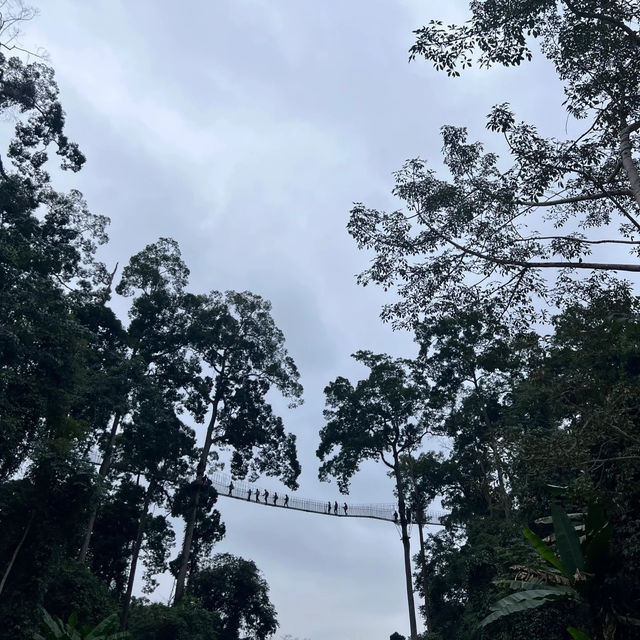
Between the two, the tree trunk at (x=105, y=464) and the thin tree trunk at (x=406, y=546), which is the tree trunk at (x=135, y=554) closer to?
the tree trunk at (x=105, y=464)

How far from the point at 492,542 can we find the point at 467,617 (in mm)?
2633

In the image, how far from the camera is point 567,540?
930 centimetres

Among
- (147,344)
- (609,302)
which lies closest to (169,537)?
(147,344)

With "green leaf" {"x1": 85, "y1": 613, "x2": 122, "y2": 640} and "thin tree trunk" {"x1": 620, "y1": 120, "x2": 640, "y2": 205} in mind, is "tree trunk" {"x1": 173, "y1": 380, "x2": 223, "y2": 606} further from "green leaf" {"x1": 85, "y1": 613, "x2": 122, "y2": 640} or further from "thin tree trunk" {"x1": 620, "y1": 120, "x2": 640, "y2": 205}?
"thin tree trunk" {"x1": 620, "y1": 120, "x2": 640, "y2": 205}

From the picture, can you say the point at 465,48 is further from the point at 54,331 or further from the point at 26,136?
the point at 26,136

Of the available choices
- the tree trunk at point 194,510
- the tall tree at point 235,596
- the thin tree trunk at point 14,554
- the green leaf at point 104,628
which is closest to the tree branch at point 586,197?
the green leaf at point 104,628

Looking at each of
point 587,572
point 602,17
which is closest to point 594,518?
point 587,572

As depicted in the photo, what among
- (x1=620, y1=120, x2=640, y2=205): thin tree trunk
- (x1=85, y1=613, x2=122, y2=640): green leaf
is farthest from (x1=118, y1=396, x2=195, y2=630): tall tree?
(x1=620, y1=120, x2=640, y2=205): thin tree trunk

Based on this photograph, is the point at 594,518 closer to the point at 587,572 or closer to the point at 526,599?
the point at 587,572

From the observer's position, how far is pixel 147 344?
86.5 ft

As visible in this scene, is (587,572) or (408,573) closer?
(587,572)

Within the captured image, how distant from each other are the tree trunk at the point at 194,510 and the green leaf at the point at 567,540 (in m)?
18.5

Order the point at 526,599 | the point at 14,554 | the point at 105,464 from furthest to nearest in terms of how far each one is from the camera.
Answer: the point at 105,464, the point at 14,554, the point at 526,599

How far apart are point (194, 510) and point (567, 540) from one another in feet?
62.2
